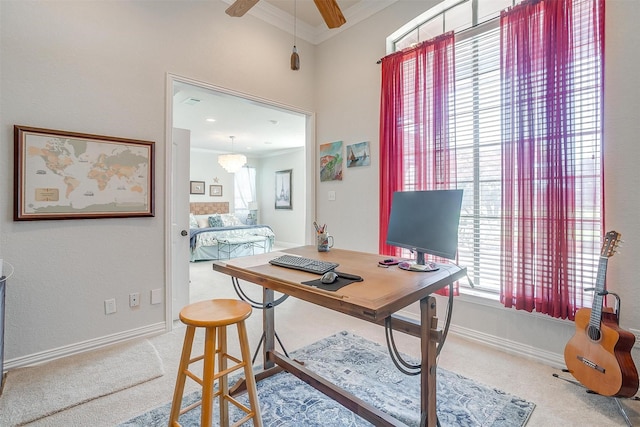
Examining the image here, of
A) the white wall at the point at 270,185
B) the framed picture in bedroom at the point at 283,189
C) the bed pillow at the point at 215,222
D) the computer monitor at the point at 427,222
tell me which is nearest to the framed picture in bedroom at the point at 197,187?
the white wall at the point at 270,185

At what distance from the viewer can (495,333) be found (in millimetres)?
2438

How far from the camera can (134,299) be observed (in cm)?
258

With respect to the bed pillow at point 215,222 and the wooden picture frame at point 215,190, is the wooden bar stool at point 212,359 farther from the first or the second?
the wooden picture frame at point 215,190

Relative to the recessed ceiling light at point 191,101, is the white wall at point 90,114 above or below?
below

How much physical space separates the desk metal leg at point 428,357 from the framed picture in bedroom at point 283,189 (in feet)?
23.5

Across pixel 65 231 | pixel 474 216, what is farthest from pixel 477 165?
pixel 65 231

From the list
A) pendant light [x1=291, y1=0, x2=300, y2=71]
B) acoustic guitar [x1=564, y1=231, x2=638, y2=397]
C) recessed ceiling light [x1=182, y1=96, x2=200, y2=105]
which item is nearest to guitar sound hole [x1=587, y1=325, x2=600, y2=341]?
acoustic guitar [x1=564, y1=231, x2=638, y2=397]

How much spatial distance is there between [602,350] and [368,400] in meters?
1.32

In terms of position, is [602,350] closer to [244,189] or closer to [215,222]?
[215,222]

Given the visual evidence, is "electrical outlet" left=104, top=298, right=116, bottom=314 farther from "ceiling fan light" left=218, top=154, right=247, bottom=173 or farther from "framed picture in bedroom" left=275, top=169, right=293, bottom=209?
"framed picture in bedroom" left=275, top=169, right=293, bottom=209

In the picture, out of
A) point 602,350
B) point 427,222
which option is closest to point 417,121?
point 427,222

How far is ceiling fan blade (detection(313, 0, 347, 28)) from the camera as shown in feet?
5.58

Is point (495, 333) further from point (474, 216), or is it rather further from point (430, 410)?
point (430, 410)

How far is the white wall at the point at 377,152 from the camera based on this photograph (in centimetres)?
186
